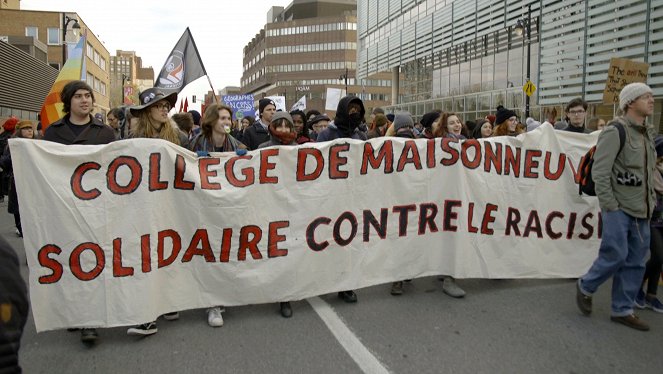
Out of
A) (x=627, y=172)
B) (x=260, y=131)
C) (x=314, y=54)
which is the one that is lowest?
(x=627, y=172)

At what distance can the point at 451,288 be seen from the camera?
4.92 metres

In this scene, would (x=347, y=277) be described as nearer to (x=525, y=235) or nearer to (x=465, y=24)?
(x=525, y=235)

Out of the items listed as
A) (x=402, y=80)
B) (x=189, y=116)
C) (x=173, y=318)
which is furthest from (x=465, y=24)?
(x=173, y=318)

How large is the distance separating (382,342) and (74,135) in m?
3.02

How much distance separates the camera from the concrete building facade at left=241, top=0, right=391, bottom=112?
10100 centimetres

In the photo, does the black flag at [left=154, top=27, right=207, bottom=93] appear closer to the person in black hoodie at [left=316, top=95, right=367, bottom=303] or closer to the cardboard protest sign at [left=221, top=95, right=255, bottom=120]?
the person in black hoodie at [left=316, top=95, right=367, bottom=303]

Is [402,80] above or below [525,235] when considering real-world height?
above

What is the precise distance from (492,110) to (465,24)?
527cm

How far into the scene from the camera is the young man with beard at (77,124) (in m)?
4.30

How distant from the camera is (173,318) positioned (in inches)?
169

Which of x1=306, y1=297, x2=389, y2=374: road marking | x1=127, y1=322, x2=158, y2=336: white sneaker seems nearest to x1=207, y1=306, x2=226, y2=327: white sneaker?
x1=127, y1=322, x2=158, y2=336: white sneaker

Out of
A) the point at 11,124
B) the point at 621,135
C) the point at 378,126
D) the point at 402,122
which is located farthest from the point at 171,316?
the point at 11,124

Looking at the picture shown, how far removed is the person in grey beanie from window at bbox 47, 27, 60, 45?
5429 centimetres

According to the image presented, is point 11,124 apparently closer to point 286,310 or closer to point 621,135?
point 286,310
